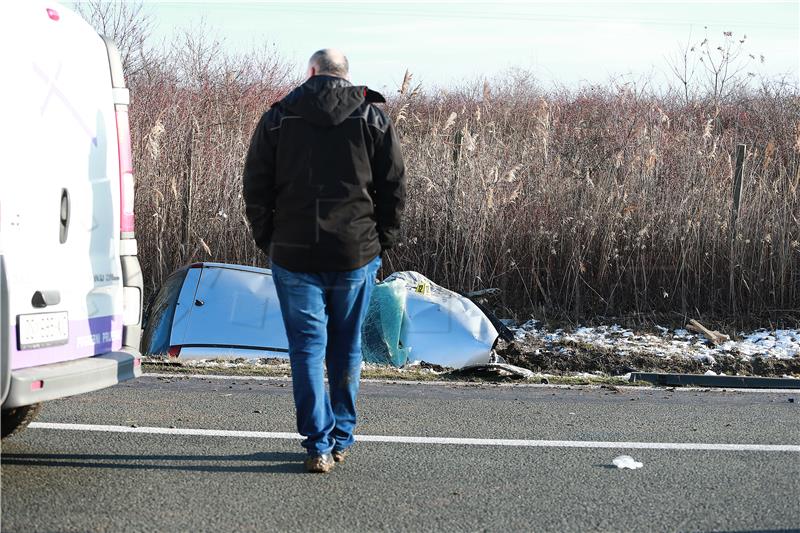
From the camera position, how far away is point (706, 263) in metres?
10.6

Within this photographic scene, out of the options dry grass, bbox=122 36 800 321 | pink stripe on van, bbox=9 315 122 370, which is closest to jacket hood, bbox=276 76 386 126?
pink stripe on van, bbox=9 315 122 370

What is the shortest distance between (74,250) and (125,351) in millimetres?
646

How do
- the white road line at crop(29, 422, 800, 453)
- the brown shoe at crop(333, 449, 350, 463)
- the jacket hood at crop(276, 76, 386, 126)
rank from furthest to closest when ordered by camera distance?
the white road line at crop(29, 422, 800, 453) < the brown shoe at crop(333, 449, 350, 463) < the jacket hood at crop(276, 76, 386, 126)

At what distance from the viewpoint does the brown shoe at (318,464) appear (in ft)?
15.3

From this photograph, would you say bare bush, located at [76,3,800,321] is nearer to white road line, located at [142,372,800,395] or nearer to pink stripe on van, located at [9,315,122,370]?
white road line, located at [142,372,800,395]

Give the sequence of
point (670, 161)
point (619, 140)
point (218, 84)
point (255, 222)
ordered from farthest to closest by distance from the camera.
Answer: point (218, 84) → point (619, 140) → point (670, 161) → point (255, 222)

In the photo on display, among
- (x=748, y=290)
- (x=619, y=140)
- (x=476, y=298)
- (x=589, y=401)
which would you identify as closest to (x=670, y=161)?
(x=619, y=140)

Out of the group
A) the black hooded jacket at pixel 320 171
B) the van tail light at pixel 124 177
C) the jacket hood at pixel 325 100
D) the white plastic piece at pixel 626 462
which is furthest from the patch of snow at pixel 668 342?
the van tail light at pixel 124 177

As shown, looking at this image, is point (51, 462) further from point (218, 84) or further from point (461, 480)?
point (218, 84)

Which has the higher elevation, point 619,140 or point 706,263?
point 619,140

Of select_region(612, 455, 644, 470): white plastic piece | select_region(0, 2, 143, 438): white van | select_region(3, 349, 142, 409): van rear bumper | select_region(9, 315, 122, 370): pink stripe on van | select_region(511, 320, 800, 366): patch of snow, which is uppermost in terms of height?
select_region(0, 2, 143, 438): white van

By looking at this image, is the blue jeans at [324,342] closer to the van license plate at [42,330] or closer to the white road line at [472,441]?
the white road line at [472,441]

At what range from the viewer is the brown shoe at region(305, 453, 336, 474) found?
4.66 meters

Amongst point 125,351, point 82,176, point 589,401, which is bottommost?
point 589,401
